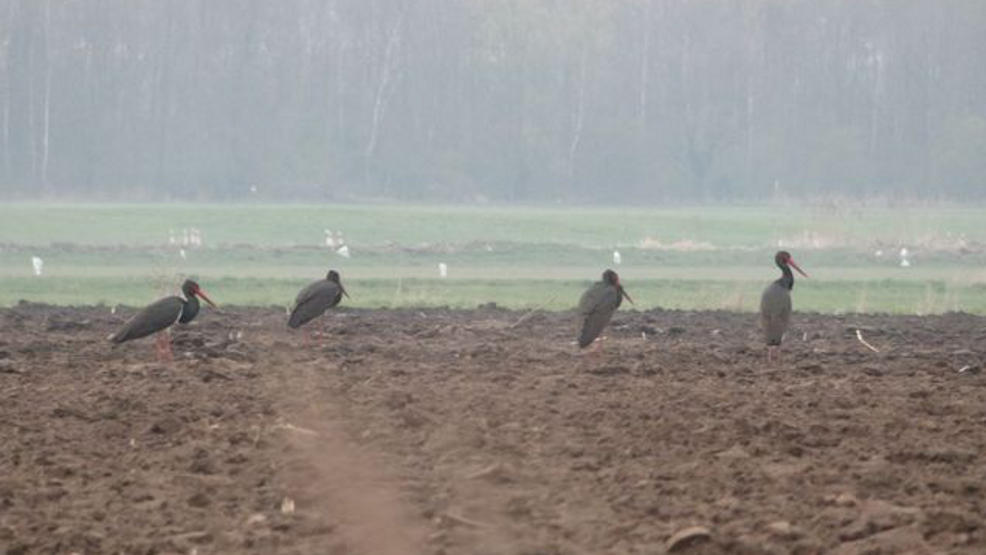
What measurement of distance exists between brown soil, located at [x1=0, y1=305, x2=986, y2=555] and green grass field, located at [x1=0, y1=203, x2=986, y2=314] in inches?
536

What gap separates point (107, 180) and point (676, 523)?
263 ft

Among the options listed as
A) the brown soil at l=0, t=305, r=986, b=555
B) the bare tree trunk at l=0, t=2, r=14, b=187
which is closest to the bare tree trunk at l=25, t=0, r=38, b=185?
the bare tree trunk at l=0, t=2, r=14, b=187

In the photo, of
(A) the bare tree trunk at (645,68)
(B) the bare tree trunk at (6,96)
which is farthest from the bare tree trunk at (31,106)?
(A) the bare tree trunk at (645,68)

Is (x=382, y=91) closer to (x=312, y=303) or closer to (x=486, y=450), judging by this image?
(x=312, y=303)

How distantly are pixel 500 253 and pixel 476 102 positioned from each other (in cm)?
4370

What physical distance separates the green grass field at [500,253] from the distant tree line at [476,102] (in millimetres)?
10197

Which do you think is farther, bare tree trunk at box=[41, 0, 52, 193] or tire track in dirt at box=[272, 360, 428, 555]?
bare tree trunk at box=[41, 0, 52, 193]

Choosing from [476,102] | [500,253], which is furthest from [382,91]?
[500,253]

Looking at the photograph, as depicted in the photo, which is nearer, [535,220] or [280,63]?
[535,220]

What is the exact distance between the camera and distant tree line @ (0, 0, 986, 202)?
90625 mm

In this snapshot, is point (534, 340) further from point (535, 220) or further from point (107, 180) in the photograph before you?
point (107, 180)

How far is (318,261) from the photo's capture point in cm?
4988

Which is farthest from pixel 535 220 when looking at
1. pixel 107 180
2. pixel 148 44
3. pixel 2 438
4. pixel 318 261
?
pixel 2 438

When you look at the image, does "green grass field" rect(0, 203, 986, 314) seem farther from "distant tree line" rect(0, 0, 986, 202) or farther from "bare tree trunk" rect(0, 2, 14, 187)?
"bare tree trunk" rect(0, 2, 14, 187)
